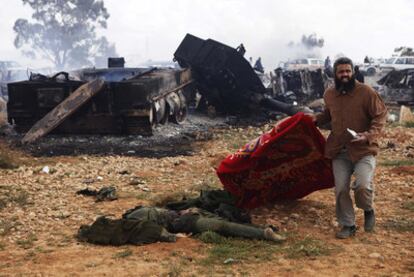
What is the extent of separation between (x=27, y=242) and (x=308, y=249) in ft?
8.46

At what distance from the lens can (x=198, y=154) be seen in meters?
10.1

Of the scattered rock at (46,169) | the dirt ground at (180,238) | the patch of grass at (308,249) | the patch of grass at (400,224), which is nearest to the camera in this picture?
the dirt ground at (180,238)

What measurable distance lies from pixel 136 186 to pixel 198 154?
2.94 m

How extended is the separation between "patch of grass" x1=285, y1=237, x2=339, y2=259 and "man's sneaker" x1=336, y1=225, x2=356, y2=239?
0.75 ft

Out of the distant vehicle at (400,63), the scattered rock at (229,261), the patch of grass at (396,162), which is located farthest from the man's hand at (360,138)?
the distant vehicle at (400,63)

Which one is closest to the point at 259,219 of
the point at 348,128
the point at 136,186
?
the point at 348,128

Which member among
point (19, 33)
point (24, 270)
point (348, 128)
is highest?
point (19, 33)

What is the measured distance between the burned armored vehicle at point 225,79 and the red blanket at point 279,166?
32.5 feet

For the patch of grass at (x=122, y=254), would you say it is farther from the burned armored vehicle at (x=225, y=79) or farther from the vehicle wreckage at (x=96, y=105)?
the burned armored vehicle at (x=225, y=79)

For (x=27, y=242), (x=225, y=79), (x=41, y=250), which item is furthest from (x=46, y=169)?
(x=225, y=79)

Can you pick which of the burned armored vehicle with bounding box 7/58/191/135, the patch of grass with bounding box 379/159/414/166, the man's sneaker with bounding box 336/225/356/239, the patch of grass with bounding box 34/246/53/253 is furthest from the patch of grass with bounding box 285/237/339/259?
the burned armored vehicle with bounding box 7/58/191/135

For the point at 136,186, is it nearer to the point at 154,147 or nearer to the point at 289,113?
the point at 154,147

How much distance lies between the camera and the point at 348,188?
196 inches

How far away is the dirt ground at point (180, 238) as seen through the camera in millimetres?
4168
